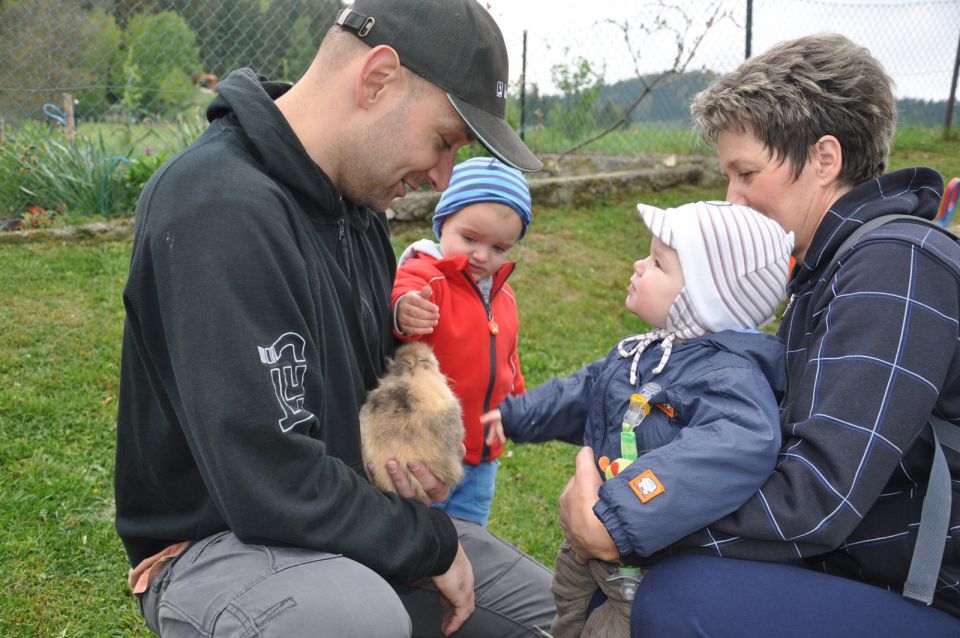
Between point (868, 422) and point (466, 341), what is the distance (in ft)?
5.06

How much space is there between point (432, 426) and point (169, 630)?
83cm

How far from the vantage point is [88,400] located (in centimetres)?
432

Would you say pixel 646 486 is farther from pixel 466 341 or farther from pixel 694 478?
pixel 466 341

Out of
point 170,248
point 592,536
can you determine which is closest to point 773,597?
point 592,536

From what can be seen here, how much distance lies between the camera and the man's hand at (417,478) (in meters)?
2.16

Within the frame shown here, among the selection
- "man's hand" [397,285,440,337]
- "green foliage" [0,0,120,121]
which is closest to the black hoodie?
"man's hand" [397,285,440,337]

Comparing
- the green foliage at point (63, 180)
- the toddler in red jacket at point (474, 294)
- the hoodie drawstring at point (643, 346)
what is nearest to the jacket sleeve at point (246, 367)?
the hoodie drawstring at point (643, 346)

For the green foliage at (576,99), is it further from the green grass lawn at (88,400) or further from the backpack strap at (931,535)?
the backpack strap at (931,535)

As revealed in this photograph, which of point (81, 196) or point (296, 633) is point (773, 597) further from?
point (81, 196)

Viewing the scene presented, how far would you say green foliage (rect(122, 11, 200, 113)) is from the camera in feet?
24.0

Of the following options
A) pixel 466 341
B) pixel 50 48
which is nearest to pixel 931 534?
pixel 466 341

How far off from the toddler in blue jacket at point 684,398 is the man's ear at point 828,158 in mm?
269

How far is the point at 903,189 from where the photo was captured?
2115 millimetres

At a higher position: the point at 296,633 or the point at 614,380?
the point at 614,380
